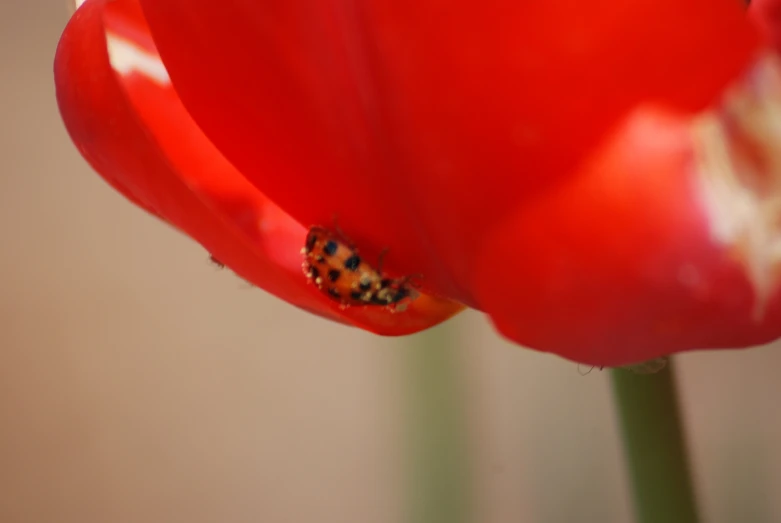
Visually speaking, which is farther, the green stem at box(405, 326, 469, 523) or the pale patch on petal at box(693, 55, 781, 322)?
the green stem at box(405, 326, 469, 523)

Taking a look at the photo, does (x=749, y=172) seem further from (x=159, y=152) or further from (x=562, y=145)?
(x=159, y=152)

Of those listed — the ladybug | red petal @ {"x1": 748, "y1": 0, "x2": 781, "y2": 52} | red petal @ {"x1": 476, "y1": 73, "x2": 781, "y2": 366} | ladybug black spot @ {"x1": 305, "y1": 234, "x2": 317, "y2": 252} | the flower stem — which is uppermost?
red petal @ {"x1": 748, "y1": 0, "x2": 781, "y2": 52}

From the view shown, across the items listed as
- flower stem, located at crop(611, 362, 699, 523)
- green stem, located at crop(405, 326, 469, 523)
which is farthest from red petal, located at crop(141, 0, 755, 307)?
green stem, located at crop(405, 326, 469, 523)

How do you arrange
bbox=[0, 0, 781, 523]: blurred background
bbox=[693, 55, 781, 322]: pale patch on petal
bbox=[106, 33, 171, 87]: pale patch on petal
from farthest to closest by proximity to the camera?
1. bbox=[0, 0, 781, 523]: blurred background
2. bbox=[106, 33, 171, 87]: pale patch on petal
3. bbox=[693, 55, 781, 322]: pale patch on petal

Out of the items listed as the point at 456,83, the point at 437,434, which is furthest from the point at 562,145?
the point at 437,434

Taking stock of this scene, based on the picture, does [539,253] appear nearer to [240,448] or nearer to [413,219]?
[413,219]

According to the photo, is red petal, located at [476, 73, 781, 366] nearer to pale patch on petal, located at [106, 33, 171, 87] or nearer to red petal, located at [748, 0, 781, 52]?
red petal, located at [748, 0, 781, 52]

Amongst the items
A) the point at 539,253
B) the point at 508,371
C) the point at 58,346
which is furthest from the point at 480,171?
the point at 58,346
